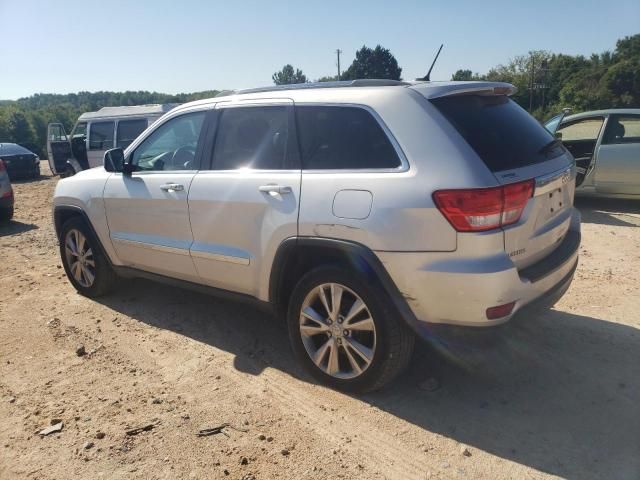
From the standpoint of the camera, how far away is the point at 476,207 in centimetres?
A: 250

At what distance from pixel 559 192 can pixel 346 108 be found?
1.40m

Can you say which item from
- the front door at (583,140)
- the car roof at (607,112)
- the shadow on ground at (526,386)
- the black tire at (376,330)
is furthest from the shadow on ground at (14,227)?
the car roof at (607,112)

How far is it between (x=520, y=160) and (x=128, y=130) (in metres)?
11.4

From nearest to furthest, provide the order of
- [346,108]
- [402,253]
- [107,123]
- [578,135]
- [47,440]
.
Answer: [402,253], [47,440], [346,108], [578,135], [107,123]

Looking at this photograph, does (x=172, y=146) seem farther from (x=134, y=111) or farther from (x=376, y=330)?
(x=134, y=111)

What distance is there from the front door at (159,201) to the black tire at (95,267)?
0.39 metres

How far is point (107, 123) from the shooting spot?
12773mm

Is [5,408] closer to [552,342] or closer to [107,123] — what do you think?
[552,342]

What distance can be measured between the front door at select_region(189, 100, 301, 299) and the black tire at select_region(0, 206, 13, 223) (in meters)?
7.48

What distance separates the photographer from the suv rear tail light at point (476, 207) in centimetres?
250

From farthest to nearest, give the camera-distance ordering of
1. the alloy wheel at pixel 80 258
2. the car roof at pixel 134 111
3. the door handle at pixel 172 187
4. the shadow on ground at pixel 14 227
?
1. the car roof at pixel 134 111
2. the shadow on ground at pixel 14 227
3. the alloy wheel at pixel 80 258
4. the door handle at pixel 172 187

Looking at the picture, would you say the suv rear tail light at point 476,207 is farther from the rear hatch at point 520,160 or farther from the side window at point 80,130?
the side window at point 80,130

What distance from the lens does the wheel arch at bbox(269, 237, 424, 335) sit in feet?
9.00


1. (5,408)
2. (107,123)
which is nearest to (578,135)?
(5,408)
